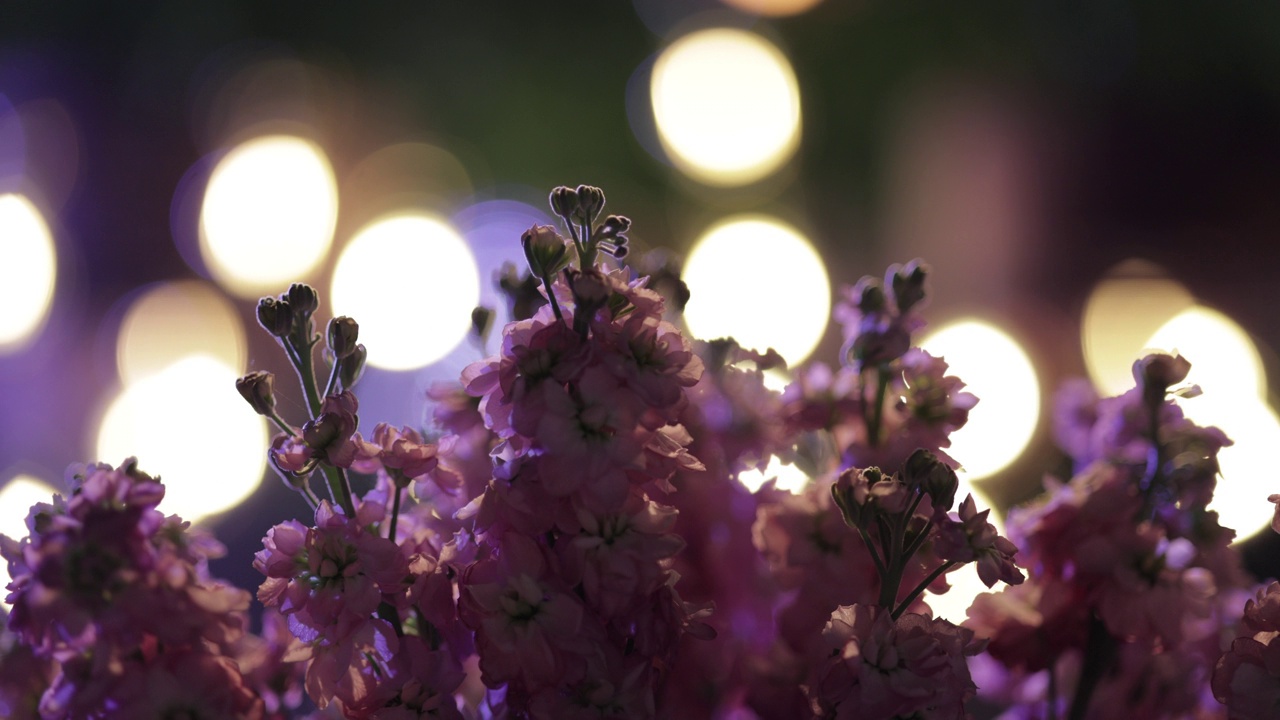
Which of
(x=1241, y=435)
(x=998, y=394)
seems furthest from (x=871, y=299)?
(x=998, y=394)

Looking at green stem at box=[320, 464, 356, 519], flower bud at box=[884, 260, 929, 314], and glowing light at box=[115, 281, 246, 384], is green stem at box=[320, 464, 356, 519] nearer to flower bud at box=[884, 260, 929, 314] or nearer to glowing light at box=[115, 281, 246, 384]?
flower bud at box=[884, 260, 929, 314]

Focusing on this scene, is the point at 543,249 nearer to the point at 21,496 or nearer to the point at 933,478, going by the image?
the point at 933,478

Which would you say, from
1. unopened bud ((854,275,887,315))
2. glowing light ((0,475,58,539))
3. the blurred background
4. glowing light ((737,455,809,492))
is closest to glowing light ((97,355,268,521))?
the blurred background

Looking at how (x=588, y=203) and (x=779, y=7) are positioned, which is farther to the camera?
(x=779, y=7)

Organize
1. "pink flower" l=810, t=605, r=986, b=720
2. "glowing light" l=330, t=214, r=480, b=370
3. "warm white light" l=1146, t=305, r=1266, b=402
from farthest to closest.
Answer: "glowing light" l=330, t=214, r=480, b=370 → "warm white light" l=1146, t=305, r=1266, b=402 → "pink flower" l=810, t=605, r=986, b=720

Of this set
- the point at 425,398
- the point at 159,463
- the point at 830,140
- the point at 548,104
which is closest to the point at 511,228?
the point at 548,104

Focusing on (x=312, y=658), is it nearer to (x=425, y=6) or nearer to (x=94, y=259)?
(x=425, y=6)
